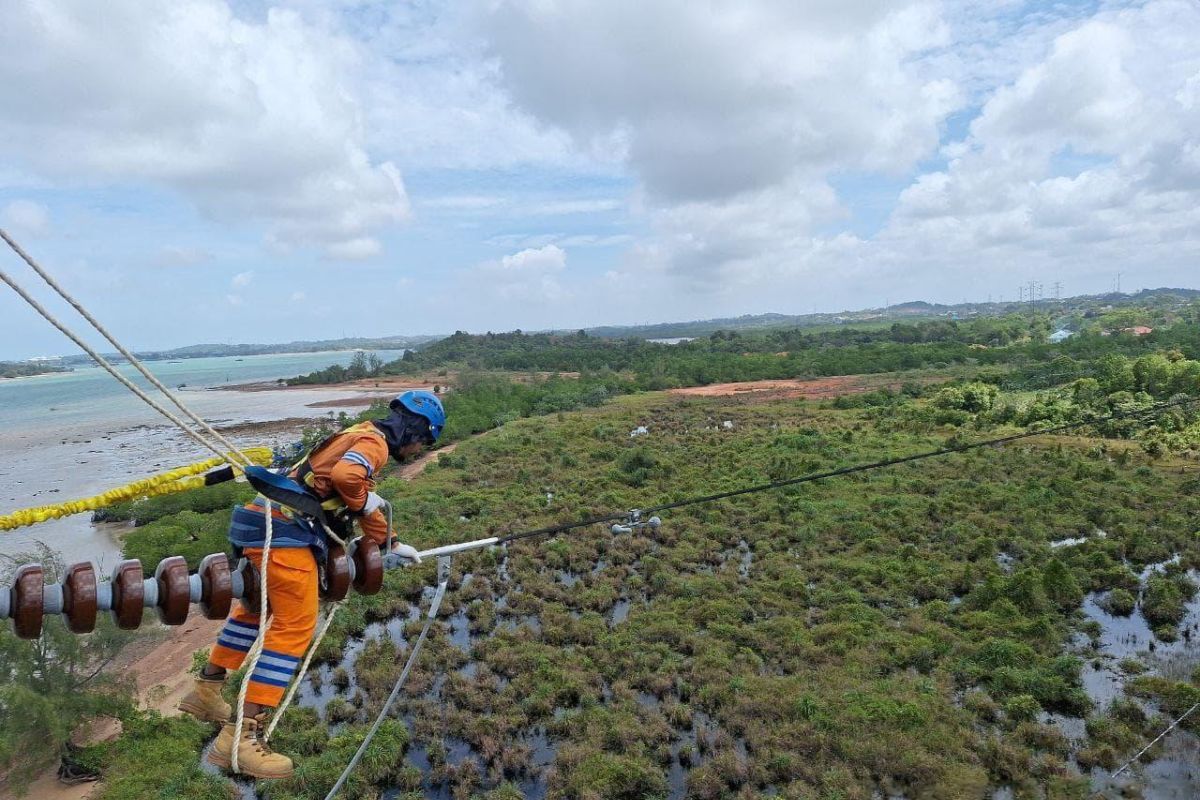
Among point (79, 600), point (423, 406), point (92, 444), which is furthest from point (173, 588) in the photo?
point (92, 444)

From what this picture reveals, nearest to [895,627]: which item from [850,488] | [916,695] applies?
[916,695]

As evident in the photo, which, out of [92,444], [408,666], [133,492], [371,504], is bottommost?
[92,444]

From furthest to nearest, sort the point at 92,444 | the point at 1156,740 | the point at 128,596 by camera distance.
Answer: the point at 92,444, the point at 1156,740, the point at 128,596

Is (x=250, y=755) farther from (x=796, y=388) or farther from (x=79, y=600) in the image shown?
(x=796, y=388)

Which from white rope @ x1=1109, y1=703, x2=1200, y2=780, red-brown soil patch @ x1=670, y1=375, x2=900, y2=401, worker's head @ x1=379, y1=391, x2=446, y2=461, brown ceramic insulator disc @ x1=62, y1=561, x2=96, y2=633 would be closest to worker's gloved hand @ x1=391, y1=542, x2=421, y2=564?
worker's head @ x1=379, y1=391, x2=446, y2=461

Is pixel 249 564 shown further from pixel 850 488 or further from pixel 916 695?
pixel 850 488

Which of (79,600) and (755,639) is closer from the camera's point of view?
(79,600)
